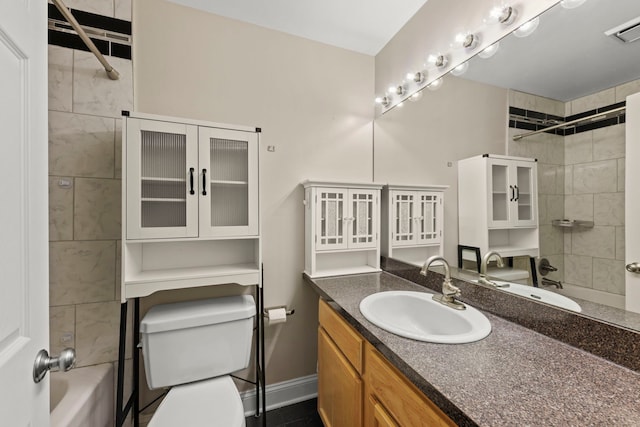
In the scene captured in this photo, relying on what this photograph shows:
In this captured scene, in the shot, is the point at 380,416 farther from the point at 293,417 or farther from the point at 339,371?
the point at 293,417

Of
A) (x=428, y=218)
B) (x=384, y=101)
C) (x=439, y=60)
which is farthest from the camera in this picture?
→ (x=384, y=101)

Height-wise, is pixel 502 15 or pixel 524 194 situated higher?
pixel 502 15

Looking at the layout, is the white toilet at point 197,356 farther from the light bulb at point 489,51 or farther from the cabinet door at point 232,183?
the light bulb at point 489,51

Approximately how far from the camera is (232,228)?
1.45 m

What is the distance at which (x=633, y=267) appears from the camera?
78 cm

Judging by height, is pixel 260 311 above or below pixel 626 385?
below

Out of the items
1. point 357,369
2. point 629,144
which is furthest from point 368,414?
point 629,144

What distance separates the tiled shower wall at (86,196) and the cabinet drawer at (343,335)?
1.17 meters

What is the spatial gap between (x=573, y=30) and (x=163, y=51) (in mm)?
1963

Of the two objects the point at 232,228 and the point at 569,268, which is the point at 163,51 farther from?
the point at 569,268

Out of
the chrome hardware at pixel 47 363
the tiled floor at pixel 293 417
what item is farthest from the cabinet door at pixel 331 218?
the chrome hardware at pixel 47 363

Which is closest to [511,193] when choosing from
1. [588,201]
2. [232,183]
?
[588,201]

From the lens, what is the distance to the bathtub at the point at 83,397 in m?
1.08

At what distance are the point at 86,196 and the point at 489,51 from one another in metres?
2.19
